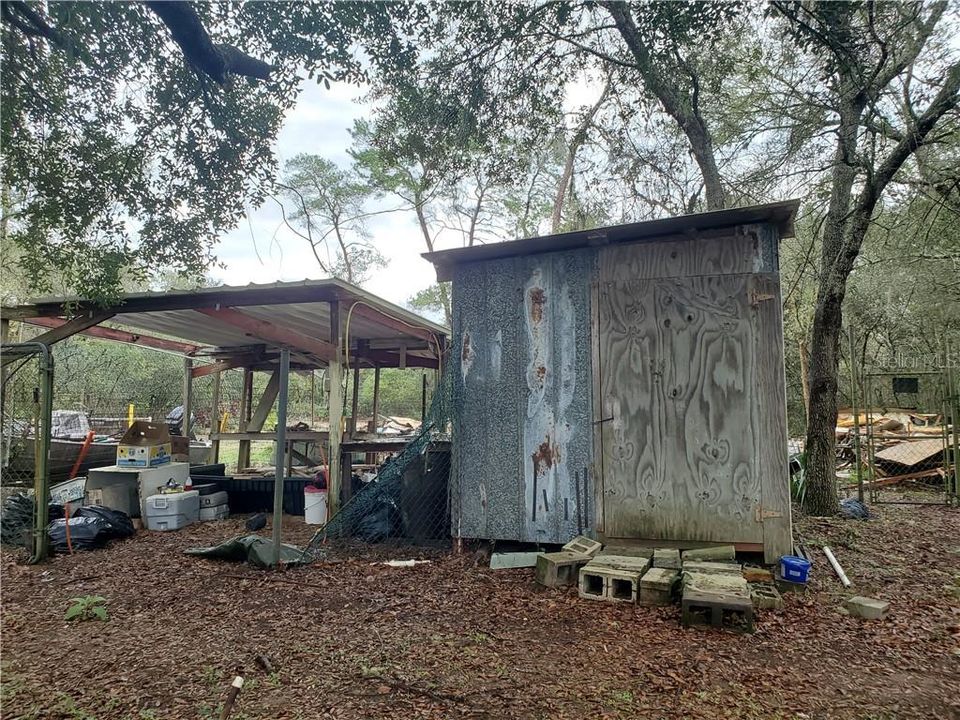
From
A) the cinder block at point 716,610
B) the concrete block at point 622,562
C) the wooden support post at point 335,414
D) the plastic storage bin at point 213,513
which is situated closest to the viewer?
the cinder block at point 716,610

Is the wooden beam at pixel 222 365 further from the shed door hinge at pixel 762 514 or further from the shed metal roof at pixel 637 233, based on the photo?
the shed door hinge at pixel 762 514

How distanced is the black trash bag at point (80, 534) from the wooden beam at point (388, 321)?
328cm

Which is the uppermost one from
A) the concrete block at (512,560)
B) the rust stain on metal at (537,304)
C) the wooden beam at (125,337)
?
the wooden beam at (125,337)

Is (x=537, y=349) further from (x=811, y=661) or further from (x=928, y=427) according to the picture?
(x=928, y=427)

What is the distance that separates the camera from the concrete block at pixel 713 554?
164 inches

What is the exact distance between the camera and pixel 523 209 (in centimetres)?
1895

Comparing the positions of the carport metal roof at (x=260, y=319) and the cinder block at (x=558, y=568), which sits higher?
the carport metal roof at (x=260, y=319)

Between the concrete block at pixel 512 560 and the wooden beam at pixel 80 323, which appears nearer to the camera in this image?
the concrete block at pixel 512 560

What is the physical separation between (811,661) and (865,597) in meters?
1.32

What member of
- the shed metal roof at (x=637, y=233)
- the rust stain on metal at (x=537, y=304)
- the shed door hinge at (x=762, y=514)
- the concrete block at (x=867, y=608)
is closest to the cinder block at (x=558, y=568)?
the shed door hinge at (x=762, y=514)

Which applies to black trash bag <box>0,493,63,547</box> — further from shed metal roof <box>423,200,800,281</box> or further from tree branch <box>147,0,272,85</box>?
shed metal roof <box>423,200,800,281</box>

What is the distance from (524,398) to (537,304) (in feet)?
2.60

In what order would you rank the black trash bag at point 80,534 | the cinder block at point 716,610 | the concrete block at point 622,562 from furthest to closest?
the black trash bag at point 80,534 < the concrete block at point 622,562 < the cinder block at point 716,610

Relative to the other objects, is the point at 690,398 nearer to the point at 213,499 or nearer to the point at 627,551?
the point at 627,551
